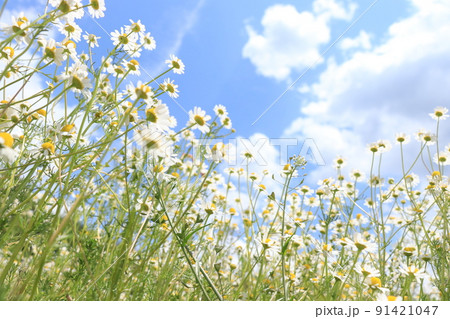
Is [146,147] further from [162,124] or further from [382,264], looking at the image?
[382,264]

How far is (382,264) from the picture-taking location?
1.98 m

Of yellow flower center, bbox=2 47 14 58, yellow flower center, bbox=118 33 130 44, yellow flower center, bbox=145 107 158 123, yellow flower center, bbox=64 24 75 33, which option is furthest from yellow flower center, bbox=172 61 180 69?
yellow flower center, bbox=145 107 158 123

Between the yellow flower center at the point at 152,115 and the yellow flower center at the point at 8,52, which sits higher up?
the yellow flower center at the point at 8,52

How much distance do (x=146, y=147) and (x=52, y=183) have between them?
329mm

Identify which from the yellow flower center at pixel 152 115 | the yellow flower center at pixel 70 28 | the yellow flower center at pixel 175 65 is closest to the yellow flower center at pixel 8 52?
the yellow flower center at pixel 70 28

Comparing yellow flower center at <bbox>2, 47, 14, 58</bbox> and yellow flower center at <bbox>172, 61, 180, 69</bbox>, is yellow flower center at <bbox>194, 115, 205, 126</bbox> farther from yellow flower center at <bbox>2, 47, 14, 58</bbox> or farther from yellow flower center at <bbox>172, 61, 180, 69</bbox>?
yellow flower center at <bbox>2, 47, 14, 58</bbox>

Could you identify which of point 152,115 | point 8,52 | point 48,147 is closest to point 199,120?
point 152,115

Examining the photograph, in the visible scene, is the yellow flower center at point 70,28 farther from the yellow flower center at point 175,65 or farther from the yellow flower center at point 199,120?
the yellow flower center at point 199,120

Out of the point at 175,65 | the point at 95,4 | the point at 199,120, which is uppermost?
the point at 175,65

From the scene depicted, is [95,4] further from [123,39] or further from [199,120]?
[199,120]

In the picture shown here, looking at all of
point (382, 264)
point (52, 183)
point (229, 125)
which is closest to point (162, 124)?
point (52, 183)

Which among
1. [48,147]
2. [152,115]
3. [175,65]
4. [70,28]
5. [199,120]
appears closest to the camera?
[152,115]

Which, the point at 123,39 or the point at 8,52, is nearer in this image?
the point at 8,52
